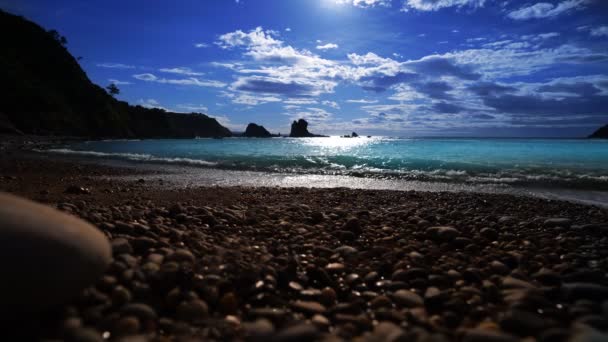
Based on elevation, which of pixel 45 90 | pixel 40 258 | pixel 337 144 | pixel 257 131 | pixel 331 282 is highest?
pixel 257 131

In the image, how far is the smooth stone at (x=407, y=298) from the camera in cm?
241

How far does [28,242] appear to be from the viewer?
70.2 inches

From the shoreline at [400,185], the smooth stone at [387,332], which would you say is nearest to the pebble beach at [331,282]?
the smooth stone at [387,332]

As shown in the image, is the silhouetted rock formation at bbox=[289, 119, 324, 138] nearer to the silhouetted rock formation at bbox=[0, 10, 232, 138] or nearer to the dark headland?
the silhouetted rock formation at bbox=[0, 10, 232, 138]

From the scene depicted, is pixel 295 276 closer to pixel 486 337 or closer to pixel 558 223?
pixel 486 337

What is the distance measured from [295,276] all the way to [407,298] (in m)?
0.95

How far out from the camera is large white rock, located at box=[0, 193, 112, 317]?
171 centimetres

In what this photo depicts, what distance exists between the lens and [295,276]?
284cm

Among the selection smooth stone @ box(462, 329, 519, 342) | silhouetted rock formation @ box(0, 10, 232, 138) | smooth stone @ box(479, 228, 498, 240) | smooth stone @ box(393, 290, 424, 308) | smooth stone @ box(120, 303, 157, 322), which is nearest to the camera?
smooth stone @ box(462, 329, 519, 342)

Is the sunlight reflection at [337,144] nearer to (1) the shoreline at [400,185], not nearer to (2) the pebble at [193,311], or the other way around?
(1) the shoreline at [400,185]

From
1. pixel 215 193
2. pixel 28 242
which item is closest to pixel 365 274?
pixel 28 242

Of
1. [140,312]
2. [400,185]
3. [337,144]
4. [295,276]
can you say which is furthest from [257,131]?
[140,312]

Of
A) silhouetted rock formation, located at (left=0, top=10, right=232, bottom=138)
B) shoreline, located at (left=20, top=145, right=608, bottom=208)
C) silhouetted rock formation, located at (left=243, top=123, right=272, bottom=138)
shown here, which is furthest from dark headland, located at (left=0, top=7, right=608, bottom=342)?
silhouetted rock formation, located at (left=243, top=123, right=272, bottom=138)

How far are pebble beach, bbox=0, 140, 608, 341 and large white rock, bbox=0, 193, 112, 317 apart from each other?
47 millimetres
